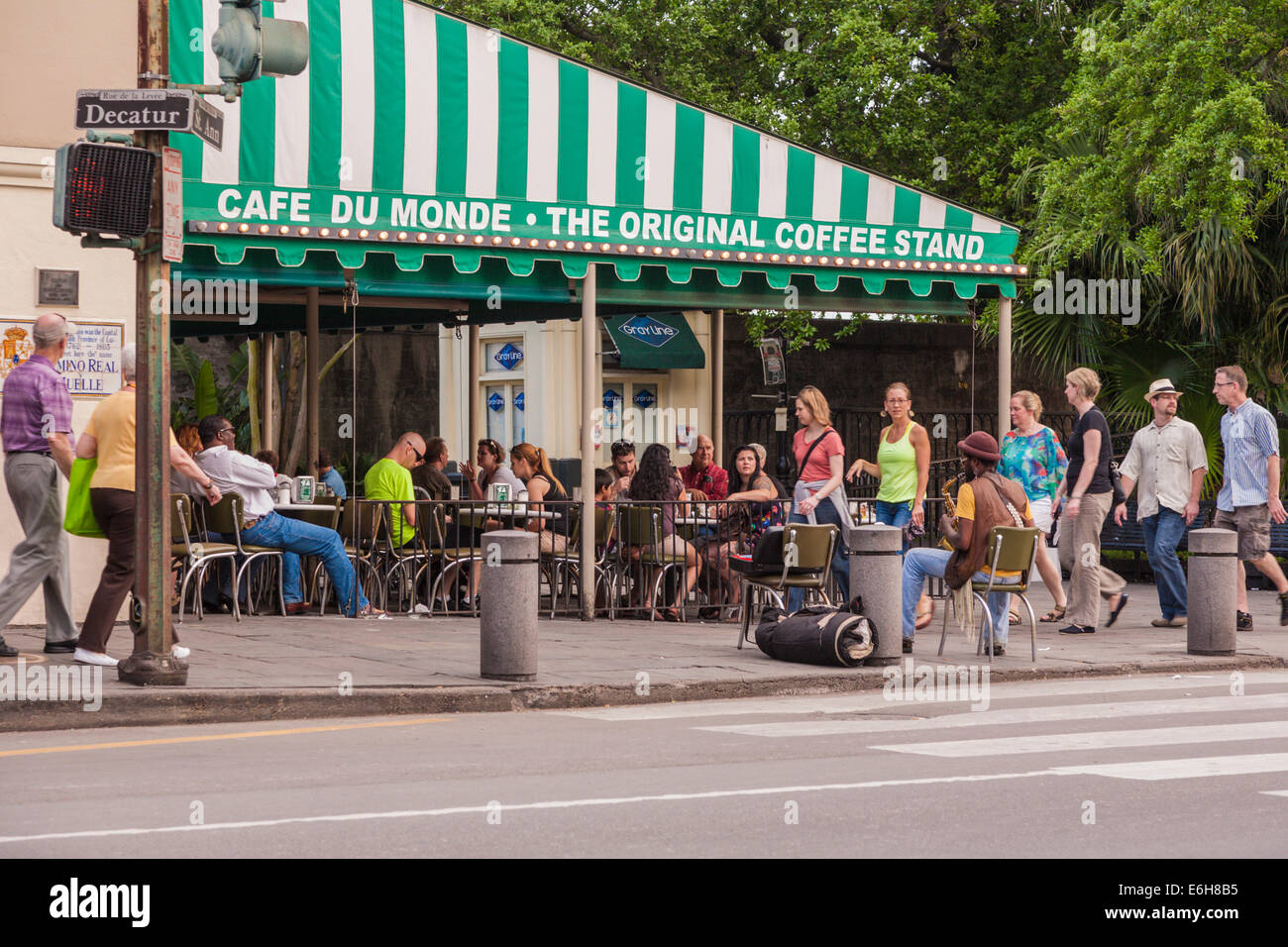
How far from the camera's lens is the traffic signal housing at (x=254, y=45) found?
932cm

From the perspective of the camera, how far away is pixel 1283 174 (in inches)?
686

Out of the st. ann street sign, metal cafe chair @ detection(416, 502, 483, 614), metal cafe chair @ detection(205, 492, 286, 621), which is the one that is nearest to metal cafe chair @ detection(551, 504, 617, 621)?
metal cafe chair @ detection(416, 502, 483, 614)

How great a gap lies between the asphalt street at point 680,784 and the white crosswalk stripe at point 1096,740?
2 centimetres

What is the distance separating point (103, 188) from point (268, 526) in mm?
4588

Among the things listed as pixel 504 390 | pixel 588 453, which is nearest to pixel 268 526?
pixel 588 453

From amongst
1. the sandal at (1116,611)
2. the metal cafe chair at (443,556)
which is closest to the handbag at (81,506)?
the metal cafe chair at (443,556)

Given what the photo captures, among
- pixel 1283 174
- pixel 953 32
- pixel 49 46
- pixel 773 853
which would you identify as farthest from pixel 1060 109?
pixel 773 853

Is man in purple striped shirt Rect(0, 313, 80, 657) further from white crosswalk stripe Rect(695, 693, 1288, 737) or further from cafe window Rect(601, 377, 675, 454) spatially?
cafe window Rect(601, 377, 675, 454)

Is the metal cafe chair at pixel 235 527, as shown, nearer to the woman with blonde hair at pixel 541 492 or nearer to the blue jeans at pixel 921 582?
the woman with blonde hair at pixel 541 492

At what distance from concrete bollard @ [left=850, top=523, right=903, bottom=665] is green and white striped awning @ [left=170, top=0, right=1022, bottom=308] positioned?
3.70m

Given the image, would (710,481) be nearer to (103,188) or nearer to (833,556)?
(833,556)

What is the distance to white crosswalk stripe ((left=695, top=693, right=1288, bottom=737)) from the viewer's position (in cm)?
905

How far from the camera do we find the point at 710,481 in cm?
1591
